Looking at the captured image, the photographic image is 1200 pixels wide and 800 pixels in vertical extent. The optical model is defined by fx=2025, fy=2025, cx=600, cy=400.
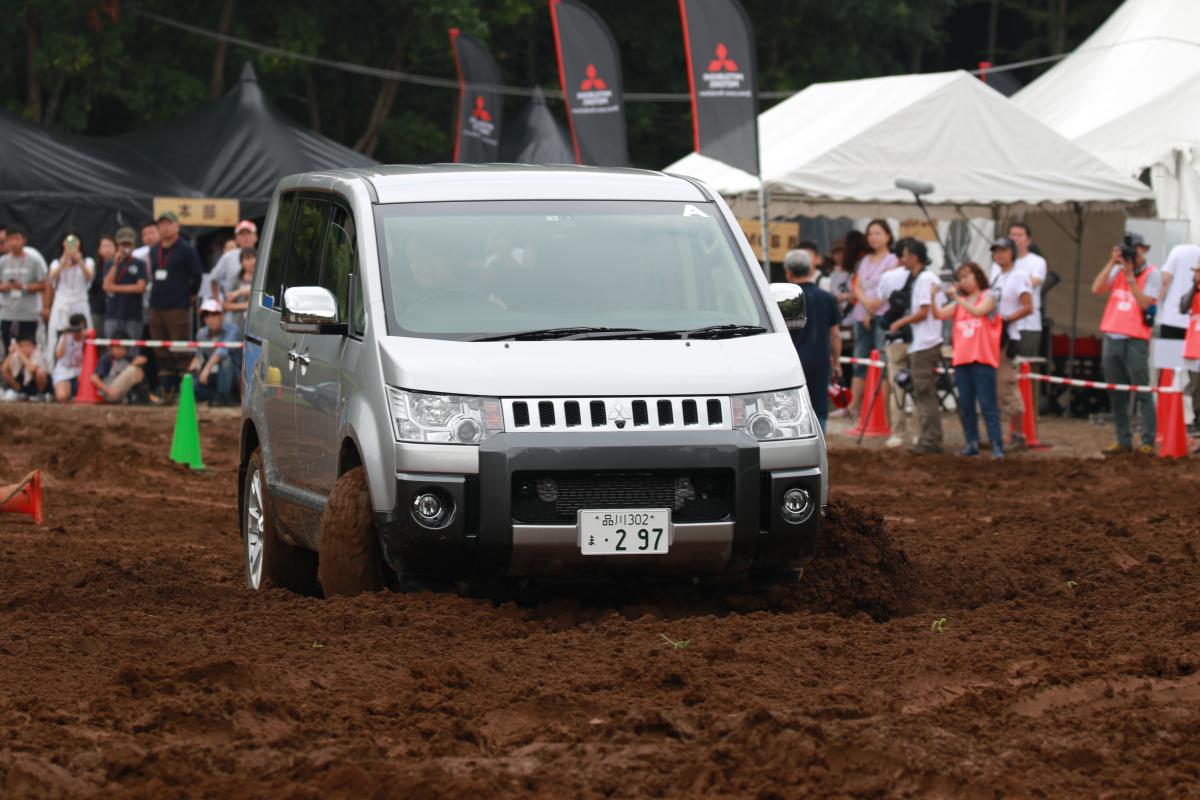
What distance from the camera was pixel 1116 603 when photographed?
357 inches

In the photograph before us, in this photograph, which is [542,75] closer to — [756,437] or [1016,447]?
[1016,447]

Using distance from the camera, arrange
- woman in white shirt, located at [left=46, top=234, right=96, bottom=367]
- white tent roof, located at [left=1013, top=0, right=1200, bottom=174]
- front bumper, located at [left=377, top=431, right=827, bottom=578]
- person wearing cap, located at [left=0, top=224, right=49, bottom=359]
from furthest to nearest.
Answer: person wearing cap, located at [left=0, top=224, right=49, bottom=359] → woman in white shirt, located at [left=46, top=234, right=96, bottom=367] → white tent roof, located at [left=1013, top=0, right=1200, bottom=174] → front bumper, located at [left=377, top=431, right=827, bottom=578]

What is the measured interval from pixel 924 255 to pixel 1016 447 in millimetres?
1990

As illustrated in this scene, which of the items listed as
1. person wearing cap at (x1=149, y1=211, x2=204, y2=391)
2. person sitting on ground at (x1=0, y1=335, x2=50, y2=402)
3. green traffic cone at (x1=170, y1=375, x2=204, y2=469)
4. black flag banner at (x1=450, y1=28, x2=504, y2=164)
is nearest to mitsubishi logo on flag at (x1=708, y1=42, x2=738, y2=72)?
green traffic cone at (x1=170, y1=375, x2=204, y2=469)

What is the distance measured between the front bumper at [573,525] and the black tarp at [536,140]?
95.5 ft

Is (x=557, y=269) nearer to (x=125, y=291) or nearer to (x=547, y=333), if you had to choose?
(x=547, y=333)

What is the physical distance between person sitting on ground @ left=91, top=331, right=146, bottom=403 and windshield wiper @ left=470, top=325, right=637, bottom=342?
1605 centimetres

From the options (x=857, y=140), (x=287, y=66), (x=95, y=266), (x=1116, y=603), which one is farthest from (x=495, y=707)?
(x=287, y=66)

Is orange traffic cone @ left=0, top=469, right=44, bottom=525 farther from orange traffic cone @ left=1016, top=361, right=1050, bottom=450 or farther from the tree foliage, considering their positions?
the tree foliage

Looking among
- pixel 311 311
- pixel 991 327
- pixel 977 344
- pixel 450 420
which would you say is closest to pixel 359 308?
pixel 311 311

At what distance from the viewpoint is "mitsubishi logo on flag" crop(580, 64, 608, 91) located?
2580 cm

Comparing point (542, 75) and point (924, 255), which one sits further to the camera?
point (542, 75)

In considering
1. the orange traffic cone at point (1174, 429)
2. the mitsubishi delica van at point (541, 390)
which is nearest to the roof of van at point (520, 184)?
the mitsubishi delica van at point (541, 390)

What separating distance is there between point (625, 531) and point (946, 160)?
50.3ft
